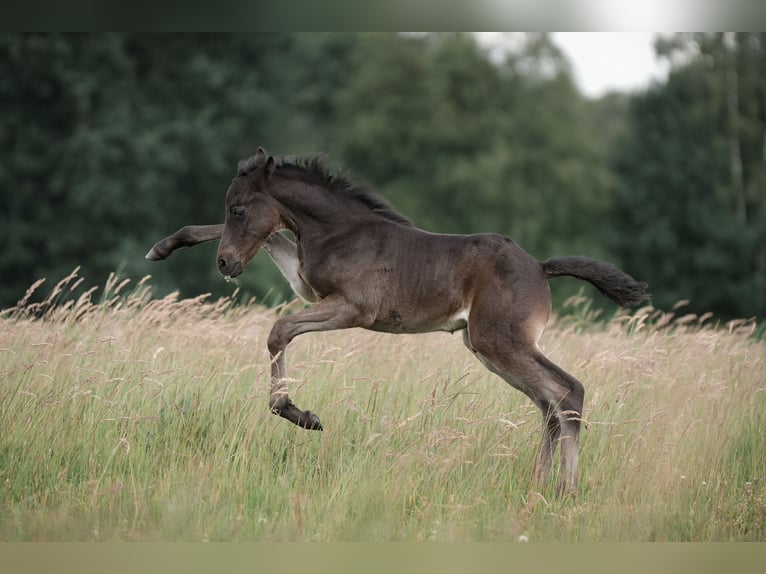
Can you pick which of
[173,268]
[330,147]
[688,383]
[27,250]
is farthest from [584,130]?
[688,383]

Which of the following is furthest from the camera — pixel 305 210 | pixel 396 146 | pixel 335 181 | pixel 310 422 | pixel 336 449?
pixel 396 146

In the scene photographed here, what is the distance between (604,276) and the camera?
717 cm

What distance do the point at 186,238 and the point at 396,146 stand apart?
2707cm

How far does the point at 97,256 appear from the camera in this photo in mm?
24719

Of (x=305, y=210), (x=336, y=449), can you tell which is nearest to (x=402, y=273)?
(x=305, y=210)

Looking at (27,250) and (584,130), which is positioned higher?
(584,130)

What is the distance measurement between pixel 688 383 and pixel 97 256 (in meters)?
19.1

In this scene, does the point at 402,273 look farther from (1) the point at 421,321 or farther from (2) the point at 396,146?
(2) the point at 396,146

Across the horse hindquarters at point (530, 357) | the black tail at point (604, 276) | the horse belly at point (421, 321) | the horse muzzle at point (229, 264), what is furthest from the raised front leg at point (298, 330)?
the black tail at point (604, 276)

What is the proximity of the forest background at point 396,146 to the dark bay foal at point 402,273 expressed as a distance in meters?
14.2

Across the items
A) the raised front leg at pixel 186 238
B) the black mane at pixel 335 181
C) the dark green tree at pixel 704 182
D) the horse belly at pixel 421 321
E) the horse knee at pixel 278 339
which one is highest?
the dark green tree at pixel 704 182

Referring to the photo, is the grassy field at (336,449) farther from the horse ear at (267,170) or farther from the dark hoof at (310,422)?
the horse ear at (267,170)

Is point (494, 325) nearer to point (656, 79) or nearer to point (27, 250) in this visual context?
point (27, 250)

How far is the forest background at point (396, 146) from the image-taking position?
2552 centimetres
